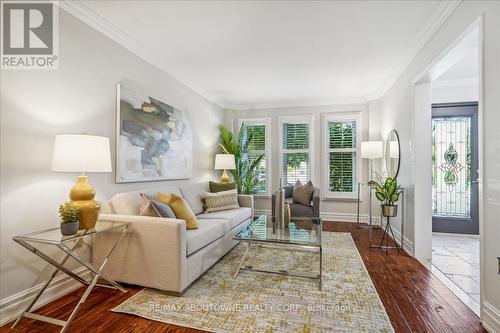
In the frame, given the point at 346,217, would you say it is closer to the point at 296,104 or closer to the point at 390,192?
the point at 390,192

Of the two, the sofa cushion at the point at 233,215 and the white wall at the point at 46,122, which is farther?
the sofa cushion at the point at 233,215

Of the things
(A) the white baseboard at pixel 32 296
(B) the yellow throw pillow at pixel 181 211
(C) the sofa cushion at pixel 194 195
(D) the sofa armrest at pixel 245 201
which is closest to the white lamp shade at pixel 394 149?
(D) the sofa armrest at pixel 245 201

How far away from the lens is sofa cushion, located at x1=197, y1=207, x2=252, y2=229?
3.30 m

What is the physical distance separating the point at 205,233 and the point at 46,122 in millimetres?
1694

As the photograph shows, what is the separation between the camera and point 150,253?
2203 millimetres

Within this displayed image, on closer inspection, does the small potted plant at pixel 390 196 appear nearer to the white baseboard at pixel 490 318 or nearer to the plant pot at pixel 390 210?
the plant pot at pixel 390 210

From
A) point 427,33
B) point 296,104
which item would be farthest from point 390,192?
point 296,104

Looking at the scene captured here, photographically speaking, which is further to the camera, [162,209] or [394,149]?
[394,149]

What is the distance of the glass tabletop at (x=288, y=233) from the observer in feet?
8.21

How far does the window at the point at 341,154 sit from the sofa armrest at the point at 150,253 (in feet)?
12.9

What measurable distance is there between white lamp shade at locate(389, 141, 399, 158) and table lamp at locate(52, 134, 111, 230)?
12.5ft

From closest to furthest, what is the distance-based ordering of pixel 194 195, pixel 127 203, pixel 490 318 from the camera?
pixel 490 318 → pixel 127 203 → pixel 194 195

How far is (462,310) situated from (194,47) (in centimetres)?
368

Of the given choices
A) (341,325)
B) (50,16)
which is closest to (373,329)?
(341,325)
